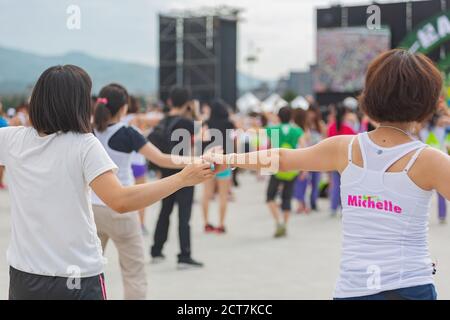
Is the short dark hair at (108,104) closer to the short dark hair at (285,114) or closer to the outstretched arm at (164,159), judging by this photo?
the outstretched arm at (164,159)

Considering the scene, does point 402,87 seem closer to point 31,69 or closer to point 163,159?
point 163,159

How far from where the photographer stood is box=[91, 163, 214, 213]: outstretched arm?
239 centimetres

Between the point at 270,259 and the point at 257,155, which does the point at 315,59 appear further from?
the point at 257,155

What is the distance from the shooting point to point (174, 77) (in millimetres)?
30969

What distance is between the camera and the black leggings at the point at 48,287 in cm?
240

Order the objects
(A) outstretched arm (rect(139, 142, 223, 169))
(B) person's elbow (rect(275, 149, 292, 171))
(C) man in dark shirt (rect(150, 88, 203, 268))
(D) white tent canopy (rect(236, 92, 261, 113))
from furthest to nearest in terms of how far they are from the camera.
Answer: (D) white tent canopy (rect(236, 92, 261, 113)), (C) man in dark shirt (rect(150, 88, 203, 268)), (A) outstretched arm (rect(139, 142, 223, 169)), (B) person's elbow (rect(275, 149, 292, 171))

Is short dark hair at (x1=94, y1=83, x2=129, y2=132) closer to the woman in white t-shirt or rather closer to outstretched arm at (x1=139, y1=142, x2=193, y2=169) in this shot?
outstretched arm at (x1=139, y1=142, x2=193, y2=169)

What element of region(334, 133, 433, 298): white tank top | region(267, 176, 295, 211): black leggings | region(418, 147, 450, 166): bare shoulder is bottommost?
region(267, 176, 295, 211): black leggings

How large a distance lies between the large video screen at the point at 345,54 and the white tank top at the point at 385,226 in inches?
920

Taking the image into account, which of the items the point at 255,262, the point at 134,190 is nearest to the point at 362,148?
the point at 134,190

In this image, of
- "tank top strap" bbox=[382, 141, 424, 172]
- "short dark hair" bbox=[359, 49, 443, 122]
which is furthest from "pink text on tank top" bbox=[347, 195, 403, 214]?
"short dark hair" bbox=[359, 49, 443, 122]

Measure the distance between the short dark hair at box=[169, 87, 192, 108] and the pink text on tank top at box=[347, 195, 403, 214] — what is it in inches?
173

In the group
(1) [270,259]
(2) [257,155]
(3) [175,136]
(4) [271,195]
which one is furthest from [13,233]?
(4) [271,195]
